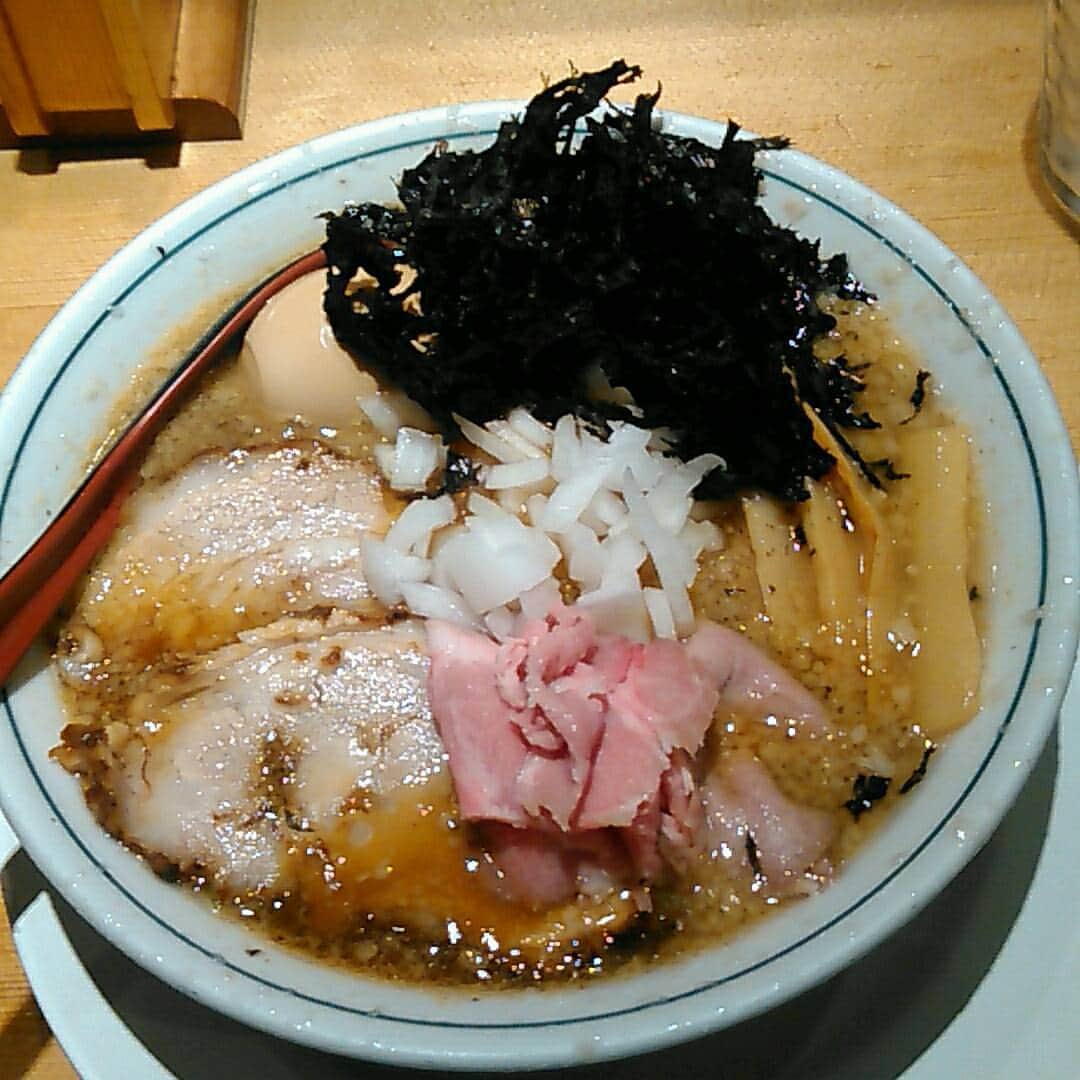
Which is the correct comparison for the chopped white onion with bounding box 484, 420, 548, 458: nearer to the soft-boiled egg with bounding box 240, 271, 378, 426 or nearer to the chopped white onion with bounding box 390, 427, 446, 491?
the chopped white onion with bounding box 390, 427, 446, 491

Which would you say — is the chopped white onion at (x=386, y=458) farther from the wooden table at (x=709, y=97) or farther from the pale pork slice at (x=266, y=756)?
the wooden table at (x=709, y=97)

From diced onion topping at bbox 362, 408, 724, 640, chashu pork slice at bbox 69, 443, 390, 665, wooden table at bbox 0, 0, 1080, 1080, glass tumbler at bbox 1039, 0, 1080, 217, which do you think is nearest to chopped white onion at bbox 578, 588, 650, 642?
diced onion topping at bbox 362, 408, 724, 640

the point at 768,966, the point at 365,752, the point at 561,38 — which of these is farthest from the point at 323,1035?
the point at 561,38

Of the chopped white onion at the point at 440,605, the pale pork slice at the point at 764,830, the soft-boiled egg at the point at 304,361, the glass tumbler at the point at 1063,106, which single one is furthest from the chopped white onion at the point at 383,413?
the glass tumbler at the point at 1063,106

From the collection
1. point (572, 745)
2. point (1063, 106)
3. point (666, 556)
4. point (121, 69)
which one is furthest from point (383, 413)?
point (1063, 106)

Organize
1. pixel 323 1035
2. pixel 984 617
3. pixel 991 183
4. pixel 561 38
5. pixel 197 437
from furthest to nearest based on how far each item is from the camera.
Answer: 1. pixel 561 38
2. pixel 991 183
3. pixel 197 437
4. pixel 984 617
5. pixel 323 1035

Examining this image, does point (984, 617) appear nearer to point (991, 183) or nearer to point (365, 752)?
point (365, 752)

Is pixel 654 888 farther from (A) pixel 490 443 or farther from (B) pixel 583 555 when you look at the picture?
(A) pixel 490 443
